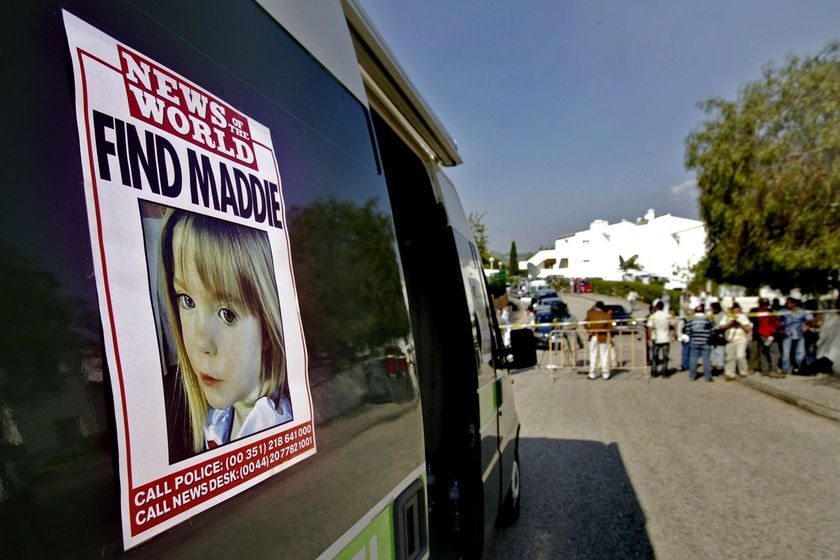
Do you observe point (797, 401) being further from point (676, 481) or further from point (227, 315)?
point (227, 315)

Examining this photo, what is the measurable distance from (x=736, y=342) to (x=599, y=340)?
272cm

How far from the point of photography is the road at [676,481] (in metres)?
4.29

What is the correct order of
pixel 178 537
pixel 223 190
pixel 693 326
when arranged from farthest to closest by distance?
pixel 693 326 < pixel 223 190 < pixel 178 537

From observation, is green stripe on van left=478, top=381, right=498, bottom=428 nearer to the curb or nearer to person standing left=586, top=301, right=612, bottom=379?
the curb

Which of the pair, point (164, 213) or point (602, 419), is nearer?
point (164, 213)

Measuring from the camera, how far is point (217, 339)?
38.5 inches

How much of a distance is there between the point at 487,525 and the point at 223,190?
9.36 feet

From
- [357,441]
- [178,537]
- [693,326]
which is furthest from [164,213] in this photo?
[693,326]

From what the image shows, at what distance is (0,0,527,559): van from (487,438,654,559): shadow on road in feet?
9.57

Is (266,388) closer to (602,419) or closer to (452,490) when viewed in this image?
(452,490)

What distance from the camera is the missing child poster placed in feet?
2.59

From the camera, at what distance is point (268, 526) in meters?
1.04

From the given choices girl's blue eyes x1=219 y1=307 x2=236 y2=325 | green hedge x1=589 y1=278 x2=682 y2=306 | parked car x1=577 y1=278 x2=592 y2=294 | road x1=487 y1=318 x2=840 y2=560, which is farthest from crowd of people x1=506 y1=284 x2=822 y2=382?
parked car x1=577 y1=278 x2=592 y2=294

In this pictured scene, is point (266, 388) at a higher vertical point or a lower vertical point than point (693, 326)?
higher
